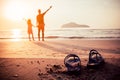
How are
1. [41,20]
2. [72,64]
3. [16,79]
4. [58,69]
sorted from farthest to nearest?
[41,20] → [58,69] → [72,64] → [16,79]

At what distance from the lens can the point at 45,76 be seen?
5773 mm

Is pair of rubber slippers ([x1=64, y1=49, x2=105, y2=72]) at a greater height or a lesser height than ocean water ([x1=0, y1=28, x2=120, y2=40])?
lesser

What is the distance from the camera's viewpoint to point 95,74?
5.86 meters

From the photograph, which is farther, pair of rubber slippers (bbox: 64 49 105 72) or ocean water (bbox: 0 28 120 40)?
ocean water (bbox: 0 28 120 40)

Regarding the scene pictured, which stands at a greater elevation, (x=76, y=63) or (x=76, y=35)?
(x=76, y=35)

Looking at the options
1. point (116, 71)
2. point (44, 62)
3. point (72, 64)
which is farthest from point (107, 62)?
point (44, 62)

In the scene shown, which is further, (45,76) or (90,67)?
(90,67)

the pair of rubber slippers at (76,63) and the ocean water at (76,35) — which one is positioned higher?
the ocean water at (76,35)

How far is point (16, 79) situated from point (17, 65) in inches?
49.3

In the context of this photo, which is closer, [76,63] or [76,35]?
[76,63]

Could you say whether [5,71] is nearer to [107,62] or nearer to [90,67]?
[90,67]

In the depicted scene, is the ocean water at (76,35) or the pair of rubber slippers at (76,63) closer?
the pair of rubber slippers at (76,63)

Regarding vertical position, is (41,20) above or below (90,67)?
above

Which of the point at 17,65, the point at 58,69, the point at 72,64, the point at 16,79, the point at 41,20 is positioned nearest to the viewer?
the point at 16,79
